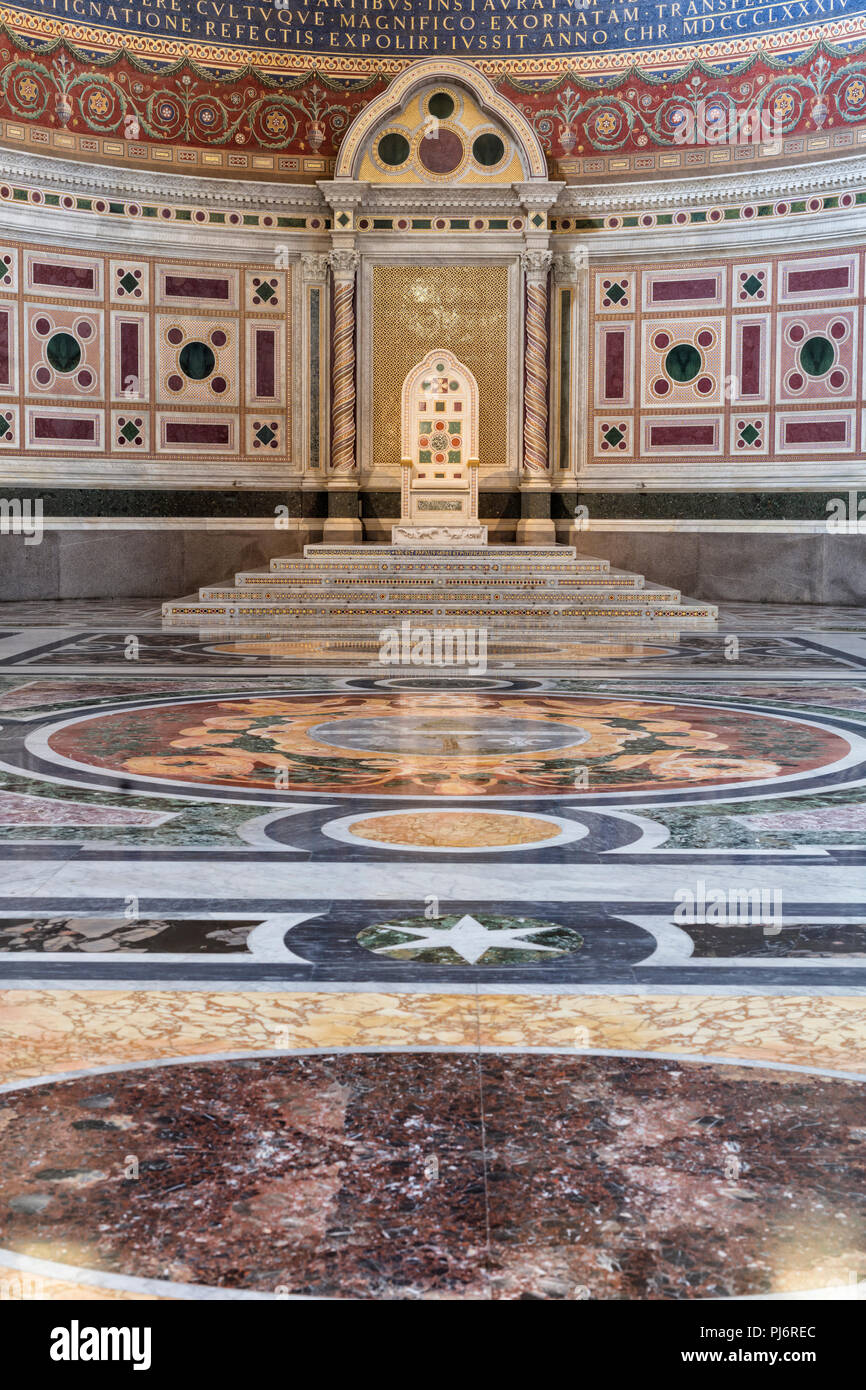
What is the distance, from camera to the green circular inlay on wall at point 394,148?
14141 millimetres

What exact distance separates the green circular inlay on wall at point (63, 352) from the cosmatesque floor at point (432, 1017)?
28.7 ft

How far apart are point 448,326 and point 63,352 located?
3.57 meters

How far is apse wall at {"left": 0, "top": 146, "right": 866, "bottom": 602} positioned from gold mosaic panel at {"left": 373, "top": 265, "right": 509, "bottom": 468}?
0.09 metres

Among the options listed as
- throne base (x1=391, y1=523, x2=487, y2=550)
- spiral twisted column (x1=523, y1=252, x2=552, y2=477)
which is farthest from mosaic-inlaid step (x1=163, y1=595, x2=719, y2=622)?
spiral twisted column (x1=523, y1=252, x2=552, y2=477)

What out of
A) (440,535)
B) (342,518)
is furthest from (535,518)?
(342,518)

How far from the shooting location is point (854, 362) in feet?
43.1

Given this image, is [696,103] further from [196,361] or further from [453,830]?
[453,830]

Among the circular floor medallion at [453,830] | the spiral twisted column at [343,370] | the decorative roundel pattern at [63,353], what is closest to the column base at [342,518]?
the spiral twisted column at [343,370]

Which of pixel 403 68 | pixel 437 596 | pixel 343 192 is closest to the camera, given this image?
pixel 437 596

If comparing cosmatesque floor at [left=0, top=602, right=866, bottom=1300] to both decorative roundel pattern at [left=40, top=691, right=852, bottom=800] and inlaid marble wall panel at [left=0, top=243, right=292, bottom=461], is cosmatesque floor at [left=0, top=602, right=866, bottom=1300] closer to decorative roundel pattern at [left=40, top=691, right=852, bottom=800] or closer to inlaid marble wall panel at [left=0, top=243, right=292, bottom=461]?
decorative roundel pattern at [left=40, top=691, right=852, bottom=800]

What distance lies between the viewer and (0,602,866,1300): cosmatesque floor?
1.76 metres

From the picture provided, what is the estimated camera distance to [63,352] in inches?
532
